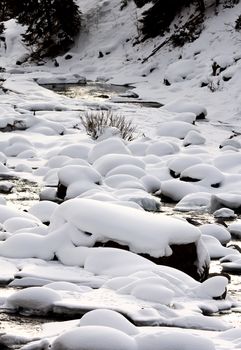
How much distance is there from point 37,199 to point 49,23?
54.8 feet

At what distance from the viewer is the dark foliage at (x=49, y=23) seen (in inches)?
906

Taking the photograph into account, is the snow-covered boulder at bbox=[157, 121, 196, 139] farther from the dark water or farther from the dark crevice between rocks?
the dark crevice between rocks

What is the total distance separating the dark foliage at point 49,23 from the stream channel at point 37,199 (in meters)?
5.03

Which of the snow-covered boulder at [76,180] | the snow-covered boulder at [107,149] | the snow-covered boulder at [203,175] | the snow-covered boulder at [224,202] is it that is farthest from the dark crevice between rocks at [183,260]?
the snow-covered boulder at [107,149]

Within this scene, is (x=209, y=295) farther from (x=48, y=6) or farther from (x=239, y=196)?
(x=48, y=6)

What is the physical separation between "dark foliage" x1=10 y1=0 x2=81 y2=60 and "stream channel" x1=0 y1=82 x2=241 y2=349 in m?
5.03

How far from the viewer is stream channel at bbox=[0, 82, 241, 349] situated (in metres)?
3.57

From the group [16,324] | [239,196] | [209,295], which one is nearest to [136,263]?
[209,295]

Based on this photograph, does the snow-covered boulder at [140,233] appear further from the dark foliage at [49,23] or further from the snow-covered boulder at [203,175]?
the dark foliage at [49,23]

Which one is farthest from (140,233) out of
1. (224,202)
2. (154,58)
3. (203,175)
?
(154,58)

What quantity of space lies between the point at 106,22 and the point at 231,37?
6.76m

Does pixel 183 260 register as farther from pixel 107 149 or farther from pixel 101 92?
pixel 101 92

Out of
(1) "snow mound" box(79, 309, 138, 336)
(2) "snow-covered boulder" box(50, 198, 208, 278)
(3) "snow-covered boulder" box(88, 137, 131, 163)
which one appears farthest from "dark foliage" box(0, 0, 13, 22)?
(1) "snow mound" box(79, 309, 138, 336)

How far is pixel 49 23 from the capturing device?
2336 cm
